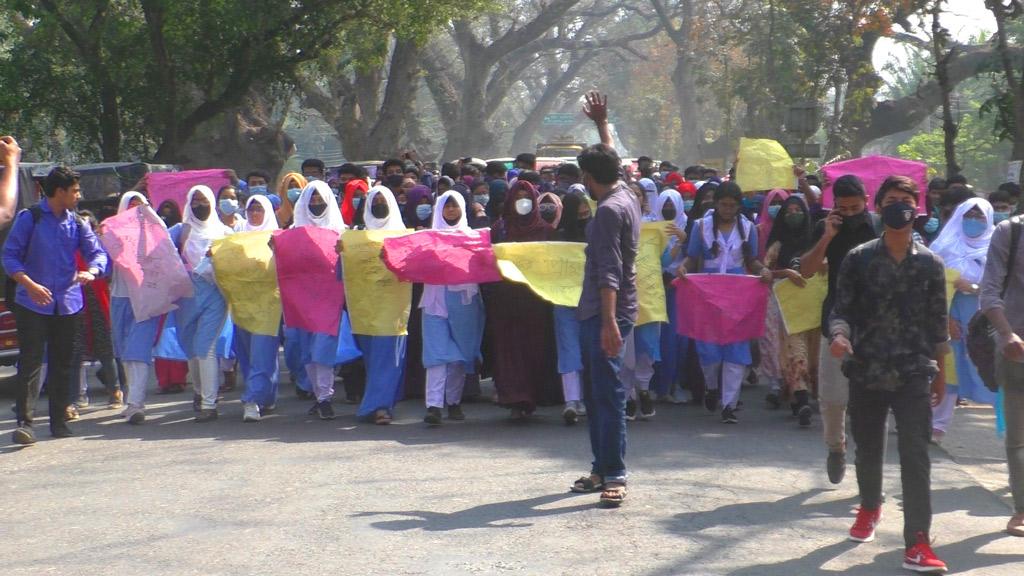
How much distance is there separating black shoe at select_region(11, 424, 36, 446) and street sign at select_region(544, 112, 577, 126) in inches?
2465

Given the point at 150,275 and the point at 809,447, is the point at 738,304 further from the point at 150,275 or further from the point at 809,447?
the point at 150,275

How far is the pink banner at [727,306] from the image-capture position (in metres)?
9.68

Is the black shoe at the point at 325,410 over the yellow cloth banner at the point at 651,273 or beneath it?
beneath

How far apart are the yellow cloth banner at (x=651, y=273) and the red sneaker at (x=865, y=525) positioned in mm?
3672

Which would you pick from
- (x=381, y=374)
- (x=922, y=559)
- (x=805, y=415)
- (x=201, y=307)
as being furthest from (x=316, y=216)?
(x=922, y=559)

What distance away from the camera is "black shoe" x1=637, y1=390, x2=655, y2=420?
998 cm

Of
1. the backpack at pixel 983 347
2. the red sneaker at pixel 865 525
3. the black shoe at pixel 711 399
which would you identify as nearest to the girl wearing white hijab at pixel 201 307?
the black shoe at pixel 711 399

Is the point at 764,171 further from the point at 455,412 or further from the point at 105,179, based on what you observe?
the point at 105,179

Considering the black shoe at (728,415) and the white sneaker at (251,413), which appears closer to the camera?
the black shoe at (728,415)

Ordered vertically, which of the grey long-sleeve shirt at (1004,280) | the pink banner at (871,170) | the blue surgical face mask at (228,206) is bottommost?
the grey long-sleeve shirt at (1004,280)

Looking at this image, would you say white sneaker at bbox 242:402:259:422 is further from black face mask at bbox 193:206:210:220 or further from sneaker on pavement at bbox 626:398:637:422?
sneaker on pavement at bbox 626:398:637:422

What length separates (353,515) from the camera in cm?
679

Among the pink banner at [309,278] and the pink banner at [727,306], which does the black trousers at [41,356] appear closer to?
the pink banner at [309,278]

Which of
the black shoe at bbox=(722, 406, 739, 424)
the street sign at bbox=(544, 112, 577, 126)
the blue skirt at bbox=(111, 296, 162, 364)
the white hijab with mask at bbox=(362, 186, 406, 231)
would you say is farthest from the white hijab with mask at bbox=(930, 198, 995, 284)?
the street sign at bbox=(544, 112, 577, 126)
